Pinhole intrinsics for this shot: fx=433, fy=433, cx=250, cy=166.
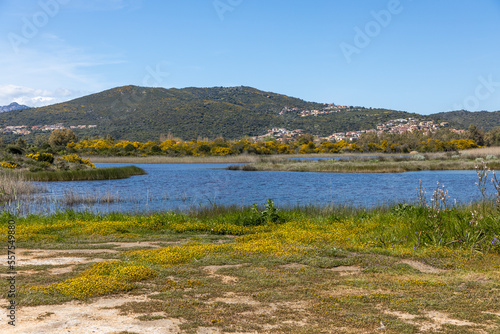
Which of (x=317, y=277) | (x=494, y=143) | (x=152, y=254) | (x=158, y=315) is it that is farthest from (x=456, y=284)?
(x=494, y=143)

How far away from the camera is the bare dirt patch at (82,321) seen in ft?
14.9

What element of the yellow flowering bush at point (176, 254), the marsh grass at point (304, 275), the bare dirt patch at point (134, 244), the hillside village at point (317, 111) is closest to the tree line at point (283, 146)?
the hillside village at point (317, 111)

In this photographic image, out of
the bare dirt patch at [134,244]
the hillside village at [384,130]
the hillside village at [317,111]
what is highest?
the hillside village at [317,111]

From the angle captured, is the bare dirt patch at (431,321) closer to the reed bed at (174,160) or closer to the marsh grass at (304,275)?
the marsh grass at (304,275)

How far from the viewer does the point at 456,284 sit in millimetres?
6258

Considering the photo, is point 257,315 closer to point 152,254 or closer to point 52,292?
point 52,292

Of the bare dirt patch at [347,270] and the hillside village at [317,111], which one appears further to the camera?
the hillside village at [317,111]

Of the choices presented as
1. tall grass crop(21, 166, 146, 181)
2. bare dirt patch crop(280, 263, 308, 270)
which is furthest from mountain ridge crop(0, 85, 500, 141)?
bare dirt patch crop(280, 263, 308, 270)

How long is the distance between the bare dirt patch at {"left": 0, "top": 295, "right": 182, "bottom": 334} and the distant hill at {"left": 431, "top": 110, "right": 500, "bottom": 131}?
117707 millimetres

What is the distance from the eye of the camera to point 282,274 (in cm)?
691

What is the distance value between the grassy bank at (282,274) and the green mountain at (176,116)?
92.8 metres

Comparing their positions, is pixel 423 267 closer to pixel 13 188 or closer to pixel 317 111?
pixel 13 188

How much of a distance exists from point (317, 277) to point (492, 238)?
12.9ft

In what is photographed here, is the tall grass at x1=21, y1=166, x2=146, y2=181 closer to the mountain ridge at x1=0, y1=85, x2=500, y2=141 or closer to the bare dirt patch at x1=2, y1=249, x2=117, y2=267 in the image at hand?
the bare dirt patch at x1=2, y1=249, x2=117, y2=267
